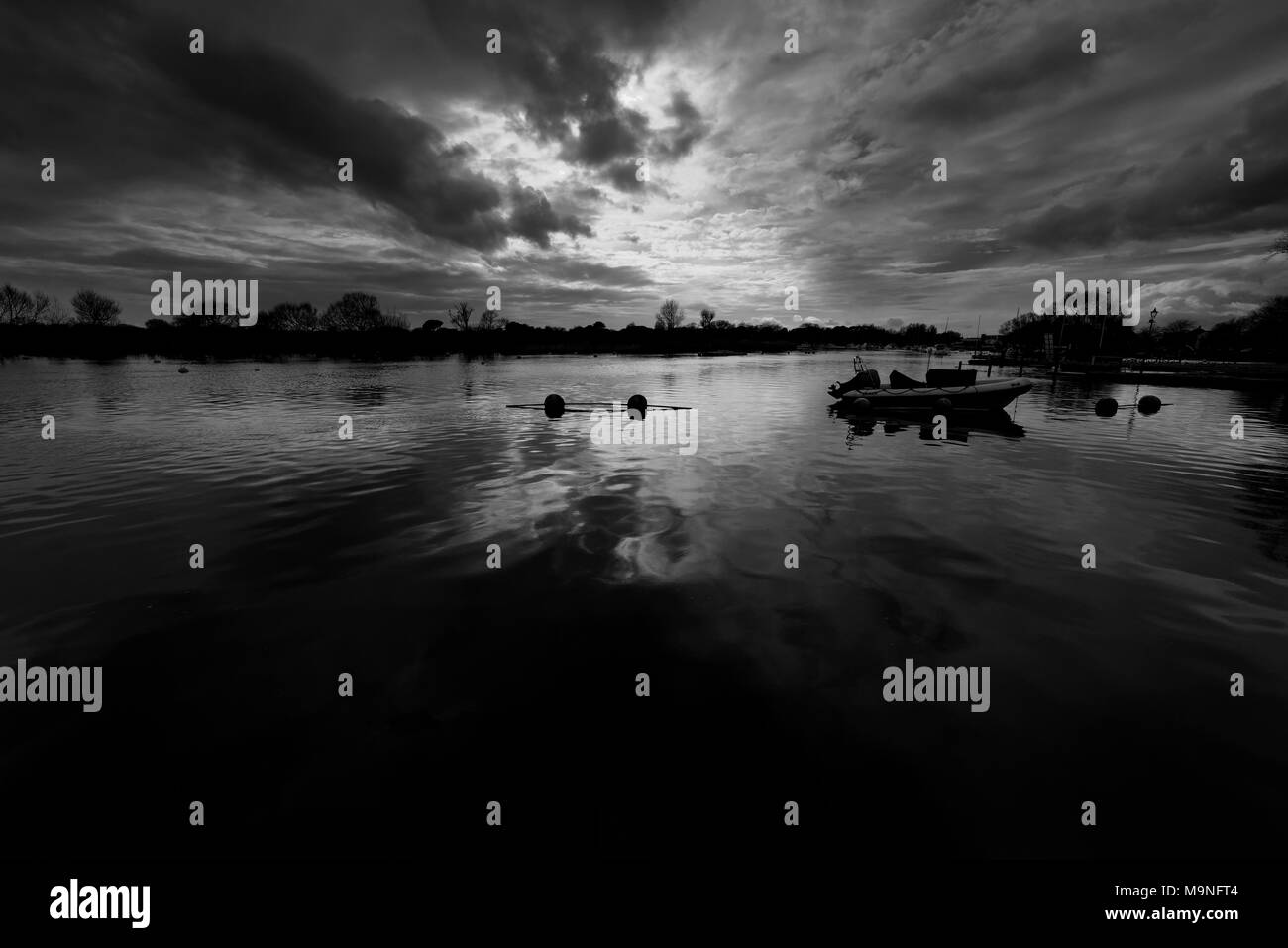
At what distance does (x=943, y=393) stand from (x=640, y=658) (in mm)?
32042

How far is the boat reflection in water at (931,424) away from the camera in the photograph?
2691 cm

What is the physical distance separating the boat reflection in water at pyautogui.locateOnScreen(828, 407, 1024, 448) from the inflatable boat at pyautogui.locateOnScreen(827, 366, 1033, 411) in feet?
1.86

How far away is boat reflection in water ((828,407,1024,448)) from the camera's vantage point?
88.3 ft

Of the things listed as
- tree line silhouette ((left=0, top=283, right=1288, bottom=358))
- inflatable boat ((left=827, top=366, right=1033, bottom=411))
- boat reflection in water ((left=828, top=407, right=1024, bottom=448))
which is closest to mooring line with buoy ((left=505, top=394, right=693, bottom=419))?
boat reflection in water ((left=828, top=407, right=1024, bottom=448))

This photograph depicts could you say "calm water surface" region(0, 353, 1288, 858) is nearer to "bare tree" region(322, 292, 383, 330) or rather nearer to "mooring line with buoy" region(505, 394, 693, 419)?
"mooring line with buoy" region(505, 394, 693, 419)

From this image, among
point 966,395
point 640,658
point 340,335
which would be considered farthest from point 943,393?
point 340,335

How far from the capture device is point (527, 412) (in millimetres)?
34656

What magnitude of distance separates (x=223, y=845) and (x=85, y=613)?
6.88 metres

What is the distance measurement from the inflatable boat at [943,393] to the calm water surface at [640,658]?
14.8 metres

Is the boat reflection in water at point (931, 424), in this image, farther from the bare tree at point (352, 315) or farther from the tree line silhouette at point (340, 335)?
the bare tree at point (352, 315)

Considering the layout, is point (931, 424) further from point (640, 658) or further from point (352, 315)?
point (352, 315)
